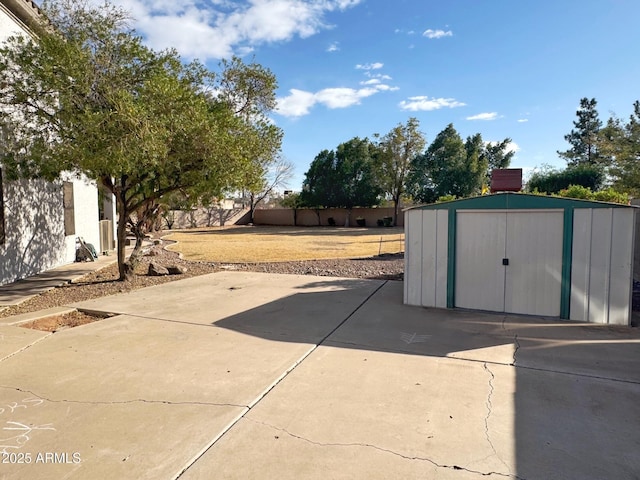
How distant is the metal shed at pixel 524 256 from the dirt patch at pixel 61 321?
18.0 feet

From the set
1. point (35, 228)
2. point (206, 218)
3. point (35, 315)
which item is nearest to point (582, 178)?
point (35, 228)

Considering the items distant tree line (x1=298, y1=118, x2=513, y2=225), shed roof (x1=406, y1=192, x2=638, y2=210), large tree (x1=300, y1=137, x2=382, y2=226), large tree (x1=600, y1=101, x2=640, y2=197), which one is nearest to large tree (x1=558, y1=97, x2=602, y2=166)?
distant tree line (x1=298, y1=118, x2=513, y2=225)

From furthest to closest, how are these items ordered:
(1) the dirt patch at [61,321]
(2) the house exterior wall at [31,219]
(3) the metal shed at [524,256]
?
(2) the house exterior wall at [31,219] → (1) the dirt patch at [61,321] → (3) the metal shed at [524,256]

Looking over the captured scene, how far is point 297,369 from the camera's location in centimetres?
431

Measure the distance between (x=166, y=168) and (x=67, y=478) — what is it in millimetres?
6974

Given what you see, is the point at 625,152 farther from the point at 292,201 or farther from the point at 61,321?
the point at 292,201

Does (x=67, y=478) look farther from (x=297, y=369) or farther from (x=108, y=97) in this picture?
(x=108, y=97)

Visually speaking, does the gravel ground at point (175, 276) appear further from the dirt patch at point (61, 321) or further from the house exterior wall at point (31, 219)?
the house exterior wall at point (31, 219)

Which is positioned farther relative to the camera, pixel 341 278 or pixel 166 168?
pixel 341 278

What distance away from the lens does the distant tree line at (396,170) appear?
35.1m

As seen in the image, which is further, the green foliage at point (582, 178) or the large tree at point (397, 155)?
the large tree at point (397, 155)

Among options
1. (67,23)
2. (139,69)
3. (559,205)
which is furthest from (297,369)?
(67,23)

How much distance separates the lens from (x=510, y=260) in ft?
21.7

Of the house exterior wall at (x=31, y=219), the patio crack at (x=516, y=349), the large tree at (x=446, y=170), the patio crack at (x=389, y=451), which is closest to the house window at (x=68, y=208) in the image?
the house exterior wall at (x=31, y=219)
